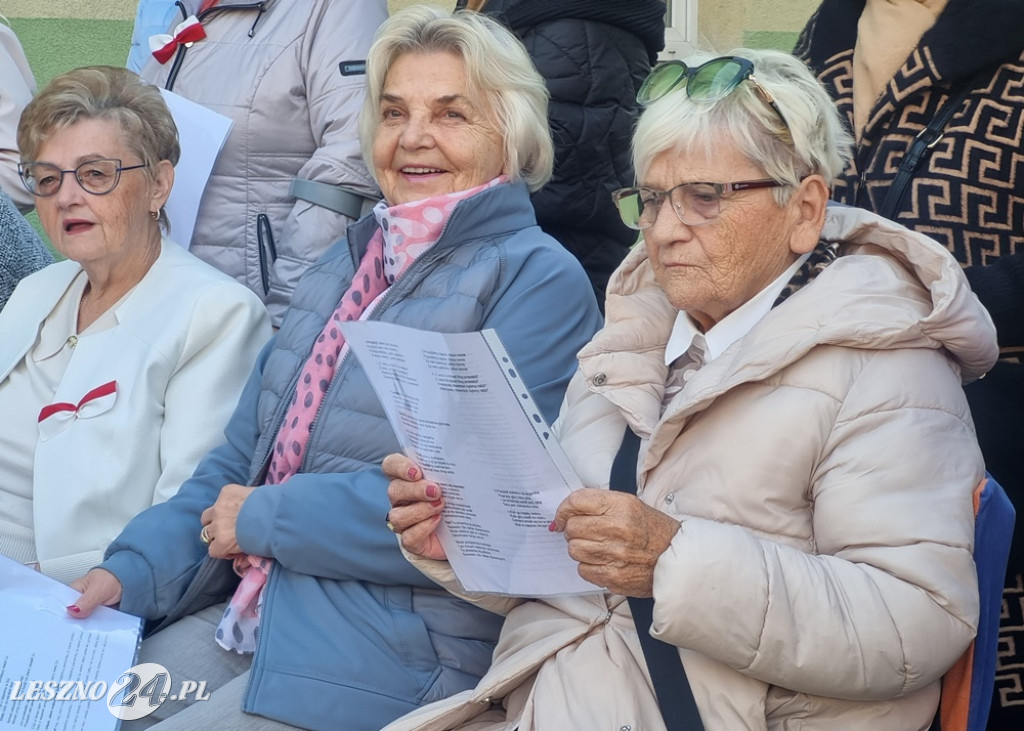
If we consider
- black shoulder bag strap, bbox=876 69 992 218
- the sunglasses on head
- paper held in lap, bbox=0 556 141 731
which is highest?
the sunglasses on head

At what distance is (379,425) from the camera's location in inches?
112

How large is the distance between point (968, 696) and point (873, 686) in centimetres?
19

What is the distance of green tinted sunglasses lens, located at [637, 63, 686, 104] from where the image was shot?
7.98ft

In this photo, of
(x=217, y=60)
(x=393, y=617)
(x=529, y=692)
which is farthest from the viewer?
(x=217, y=60)

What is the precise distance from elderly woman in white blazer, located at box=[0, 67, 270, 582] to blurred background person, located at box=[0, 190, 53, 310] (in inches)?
12.1

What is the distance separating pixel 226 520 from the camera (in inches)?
115

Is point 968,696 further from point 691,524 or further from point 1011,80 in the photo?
point 1011,80

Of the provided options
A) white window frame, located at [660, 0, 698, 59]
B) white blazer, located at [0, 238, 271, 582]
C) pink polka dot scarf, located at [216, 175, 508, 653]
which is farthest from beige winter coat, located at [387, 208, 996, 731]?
white window frame, located at [660, 0, 698, 59]

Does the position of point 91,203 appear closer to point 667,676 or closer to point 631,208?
point 631,208

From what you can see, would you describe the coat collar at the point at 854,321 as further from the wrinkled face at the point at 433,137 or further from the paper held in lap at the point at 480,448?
the wrinkled face at the point at 433,137

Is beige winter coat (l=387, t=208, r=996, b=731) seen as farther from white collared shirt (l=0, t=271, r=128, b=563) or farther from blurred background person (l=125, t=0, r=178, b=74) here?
blurred background person (l=125, t=0, r=178, b=74)

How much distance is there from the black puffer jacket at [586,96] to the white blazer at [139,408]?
2.87ft

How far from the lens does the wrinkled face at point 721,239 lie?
2.33m

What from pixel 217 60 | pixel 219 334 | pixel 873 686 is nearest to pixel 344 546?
pixel 219 334
